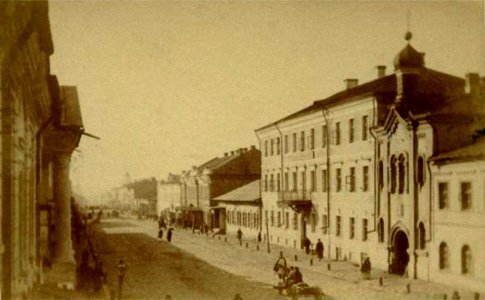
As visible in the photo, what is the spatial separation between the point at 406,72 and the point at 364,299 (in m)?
7.55

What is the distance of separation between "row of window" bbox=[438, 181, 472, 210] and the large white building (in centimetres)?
56

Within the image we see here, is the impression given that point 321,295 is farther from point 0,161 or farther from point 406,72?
point 0,161

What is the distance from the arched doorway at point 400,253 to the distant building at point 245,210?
13081 mm

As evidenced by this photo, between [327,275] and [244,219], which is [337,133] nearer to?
[327,275]

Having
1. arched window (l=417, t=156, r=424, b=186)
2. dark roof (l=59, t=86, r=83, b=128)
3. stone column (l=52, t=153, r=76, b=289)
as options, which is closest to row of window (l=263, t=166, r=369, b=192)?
arched window (l=417, t=156, r=424, b=186)

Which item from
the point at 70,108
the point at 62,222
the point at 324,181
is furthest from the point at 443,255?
the point at 70,108

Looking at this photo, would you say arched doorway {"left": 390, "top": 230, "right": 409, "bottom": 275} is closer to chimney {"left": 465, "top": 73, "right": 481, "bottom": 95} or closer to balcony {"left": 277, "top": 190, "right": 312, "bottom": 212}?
balcony {"left": 277, "top": 190, "right": 312, "bottom": 212}

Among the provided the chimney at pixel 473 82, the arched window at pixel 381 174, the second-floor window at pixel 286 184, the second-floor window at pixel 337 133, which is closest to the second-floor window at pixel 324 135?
the second-floor window at pixel 337 133

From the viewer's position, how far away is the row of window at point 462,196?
19.2m

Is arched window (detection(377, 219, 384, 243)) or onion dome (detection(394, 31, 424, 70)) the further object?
arched window (detection(377, 219, 384, 243))

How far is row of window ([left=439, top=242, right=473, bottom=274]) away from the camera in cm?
1905

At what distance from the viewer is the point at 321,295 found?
1781 cm

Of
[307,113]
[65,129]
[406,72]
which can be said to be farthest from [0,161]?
[307,113]

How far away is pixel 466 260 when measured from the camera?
63.1 ft
